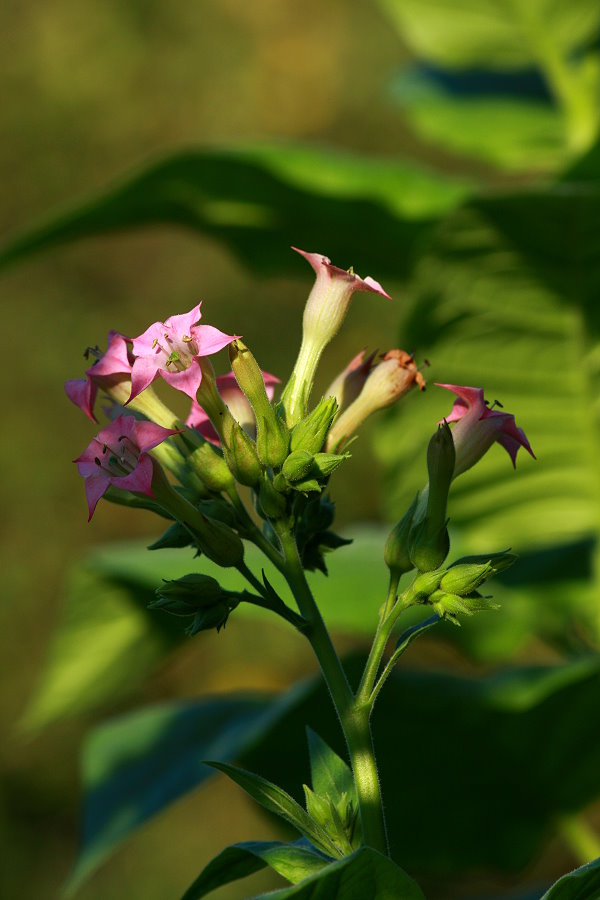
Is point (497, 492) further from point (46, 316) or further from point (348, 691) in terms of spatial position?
point (46, 316)

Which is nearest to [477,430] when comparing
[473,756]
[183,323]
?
[183,323]

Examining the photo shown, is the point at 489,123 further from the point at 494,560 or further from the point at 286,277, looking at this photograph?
the point at 494,560

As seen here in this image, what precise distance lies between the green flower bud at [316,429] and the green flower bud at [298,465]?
11mm

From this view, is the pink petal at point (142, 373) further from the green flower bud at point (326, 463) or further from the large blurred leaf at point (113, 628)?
the large blurred leaf at point (113, 628)

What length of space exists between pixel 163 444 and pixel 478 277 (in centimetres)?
39

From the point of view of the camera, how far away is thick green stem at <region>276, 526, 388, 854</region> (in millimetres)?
430

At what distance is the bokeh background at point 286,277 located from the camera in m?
0.88

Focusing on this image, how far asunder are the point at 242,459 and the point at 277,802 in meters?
0.14

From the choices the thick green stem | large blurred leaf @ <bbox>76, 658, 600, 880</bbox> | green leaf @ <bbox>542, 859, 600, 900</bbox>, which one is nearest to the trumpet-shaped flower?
the thick green stem

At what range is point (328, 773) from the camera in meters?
0.48

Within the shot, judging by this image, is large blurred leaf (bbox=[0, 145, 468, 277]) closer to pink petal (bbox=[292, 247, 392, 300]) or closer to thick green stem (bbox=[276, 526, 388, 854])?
pink petal (bbox=[292, 247, 392, 300])

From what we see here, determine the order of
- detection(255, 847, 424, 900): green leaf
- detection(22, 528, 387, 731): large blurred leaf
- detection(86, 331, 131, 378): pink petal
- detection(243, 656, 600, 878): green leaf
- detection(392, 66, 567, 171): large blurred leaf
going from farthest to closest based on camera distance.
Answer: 1. detection(392, 66, 567, 171): large blurred leaf
2. detection(22, 528, 387, 731): large blurred leaf
3. detection(243, 656, 600, 878): green leaf
4. detection(86, 331, 131, 378): pink petal
5. detection(255, 847, 424, 900): green leaf

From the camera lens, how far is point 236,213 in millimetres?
949

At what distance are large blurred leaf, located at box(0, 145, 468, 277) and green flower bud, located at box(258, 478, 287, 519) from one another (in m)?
0.43
